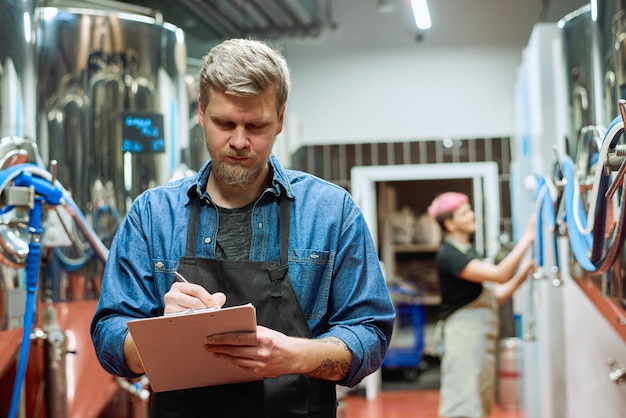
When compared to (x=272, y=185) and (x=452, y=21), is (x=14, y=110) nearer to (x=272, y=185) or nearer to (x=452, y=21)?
(x=272, y=185)

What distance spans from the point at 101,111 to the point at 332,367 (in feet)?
7.90

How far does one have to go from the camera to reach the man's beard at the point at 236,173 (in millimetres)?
1880

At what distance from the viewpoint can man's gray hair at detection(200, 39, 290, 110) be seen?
1.83m

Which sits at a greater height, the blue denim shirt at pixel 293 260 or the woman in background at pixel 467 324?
the blue denim shirt at pixel 293 260

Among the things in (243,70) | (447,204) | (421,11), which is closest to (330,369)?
(243,70)

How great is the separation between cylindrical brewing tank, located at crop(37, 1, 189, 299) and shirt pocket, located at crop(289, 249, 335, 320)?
82.7 inches

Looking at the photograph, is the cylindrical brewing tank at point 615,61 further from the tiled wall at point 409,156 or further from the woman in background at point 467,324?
the tiled wall at point 409,156

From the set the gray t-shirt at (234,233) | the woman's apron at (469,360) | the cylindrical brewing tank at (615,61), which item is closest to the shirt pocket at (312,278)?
the gray t-shirt at (234,233)

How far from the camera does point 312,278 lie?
6.27 feet

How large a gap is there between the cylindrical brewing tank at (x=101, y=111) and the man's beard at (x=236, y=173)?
205 centimetres

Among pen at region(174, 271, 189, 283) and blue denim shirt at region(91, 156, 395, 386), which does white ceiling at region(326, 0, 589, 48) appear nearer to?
blue denim shirt at region(91, 156, 395, 386)

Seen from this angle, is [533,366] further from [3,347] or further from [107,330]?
[107,330]

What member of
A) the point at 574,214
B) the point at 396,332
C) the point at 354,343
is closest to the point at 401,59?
the point at 396,332

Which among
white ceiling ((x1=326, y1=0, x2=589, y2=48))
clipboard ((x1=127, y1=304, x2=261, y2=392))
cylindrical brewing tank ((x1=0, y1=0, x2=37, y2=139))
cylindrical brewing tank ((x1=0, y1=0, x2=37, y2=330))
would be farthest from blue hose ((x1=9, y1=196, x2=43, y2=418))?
white ceiling ((x1=326, y1=0, x2=589, y2=48))
